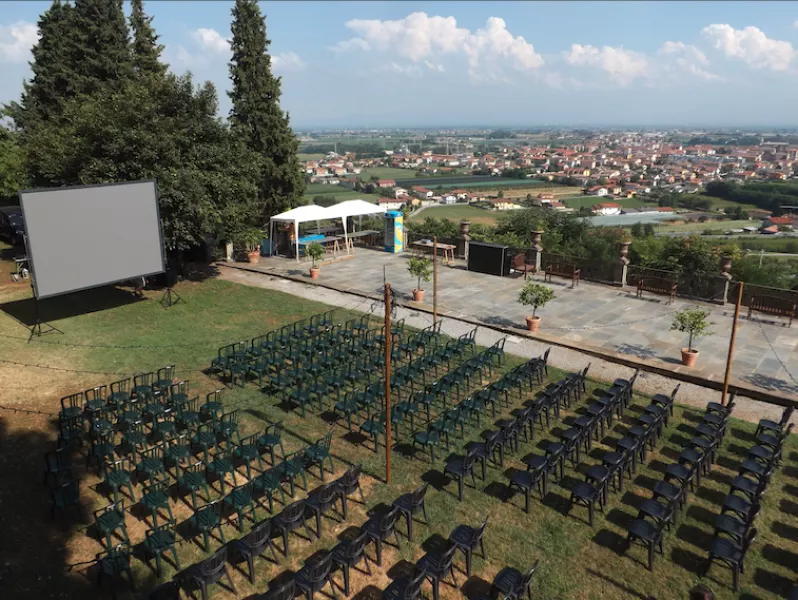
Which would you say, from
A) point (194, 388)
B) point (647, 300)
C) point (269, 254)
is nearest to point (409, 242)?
point (269, 254)

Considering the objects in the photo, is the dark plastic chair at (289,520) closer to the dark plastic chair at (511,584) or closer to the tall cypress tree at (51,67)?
the dark plastic chair at (511,584)

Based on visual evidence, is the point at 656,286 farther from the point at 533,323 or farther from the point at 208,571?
the point at 208,571

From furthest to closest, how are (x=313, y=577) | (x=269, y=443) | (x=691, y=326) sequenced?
(x=691, y=326), (x=269, y=443), (x=313, y=577)

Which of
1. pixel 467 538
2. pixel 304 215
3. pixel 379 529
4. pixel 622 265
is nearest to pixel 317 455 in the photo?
pixel 379 529

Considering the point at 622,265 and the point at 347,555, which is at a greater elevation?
the point at 622,265

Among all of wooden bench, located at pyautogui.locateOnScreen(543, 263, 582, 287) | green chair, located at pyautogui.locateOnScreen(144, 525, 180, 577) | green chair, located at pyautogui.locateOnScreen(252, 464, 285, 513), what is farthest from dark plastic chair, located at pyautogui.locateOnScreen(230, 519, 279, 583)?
wooden bench, located at pyautogui.locateOnScreen(543, 263, 582, 287)

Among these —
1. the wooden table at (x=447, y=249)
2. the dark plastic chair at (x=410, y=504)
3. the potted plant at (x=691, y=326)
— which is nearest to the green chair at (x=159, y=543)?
the dark plastic chair at (x=410, y=504)
